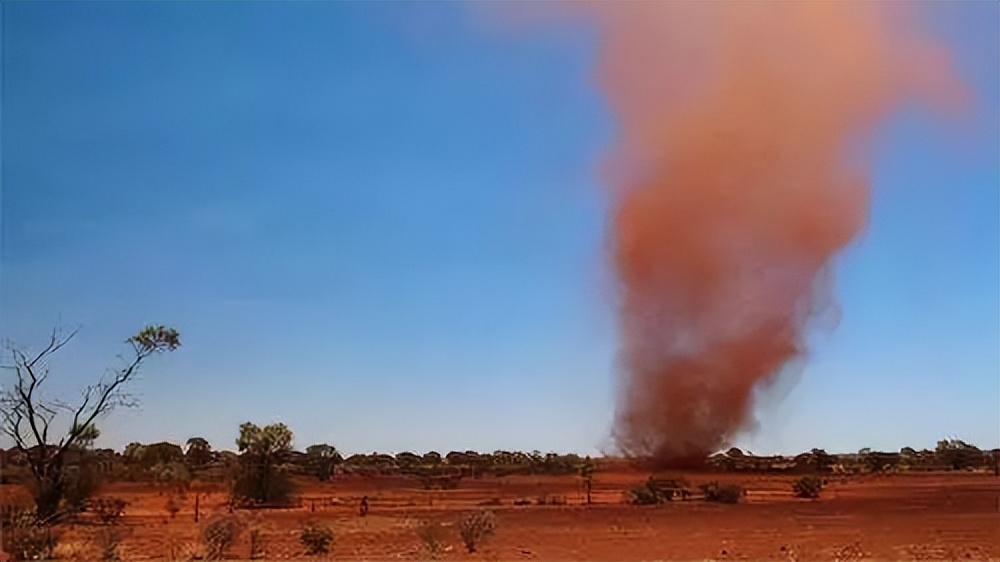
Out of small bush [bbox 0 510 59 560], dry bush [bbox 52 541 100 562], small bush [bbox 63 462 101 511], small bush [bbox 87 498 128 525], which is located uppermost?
small bush [bbox 63 462 101 511]

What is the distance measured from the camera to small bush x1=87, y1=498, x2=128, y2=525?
3356cm

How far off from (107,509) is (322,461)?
30.1 m

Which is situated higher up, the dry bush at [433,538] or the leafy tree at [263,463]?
the leafy tree at [263,463]

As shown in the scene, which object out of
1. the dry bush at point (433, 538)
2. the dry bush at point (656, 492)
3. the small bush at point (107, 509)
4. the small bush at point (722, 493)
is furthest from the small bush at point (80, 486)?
the small bush at point (722, 493)

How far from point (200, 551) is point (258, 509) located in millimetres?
17044

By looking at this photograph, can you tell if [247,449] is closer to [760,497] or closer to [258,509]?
[258,509]

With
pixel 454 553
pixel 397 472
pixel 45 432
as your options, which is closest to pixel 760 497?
pixel 454 553

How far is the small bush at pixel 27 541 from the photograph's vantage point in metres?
22.5

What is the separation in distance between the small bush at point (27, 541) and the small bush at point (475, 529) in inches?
367

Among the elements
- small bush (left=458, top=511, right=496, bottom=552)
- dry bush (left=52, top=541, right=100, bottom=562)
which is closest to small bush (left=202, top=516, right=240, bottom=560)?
dry bush (left=52, top=541, right=100, bottom=562)

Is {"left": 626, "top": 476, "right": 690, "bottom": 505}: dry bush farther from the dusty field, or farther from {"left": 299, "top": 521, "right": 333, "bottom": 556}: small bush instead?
{"left": 299, "top": 521, "right": 333, "bottom": 556}: small bush

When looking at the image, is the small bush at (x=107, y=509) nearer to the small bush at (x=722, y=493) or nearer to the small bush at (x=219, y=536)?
the small bush at (x=219, y=536)

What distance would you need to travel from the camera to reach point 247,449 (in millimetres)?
48906

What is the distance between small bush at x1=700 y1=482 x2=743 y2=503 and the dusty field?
2.55ft
